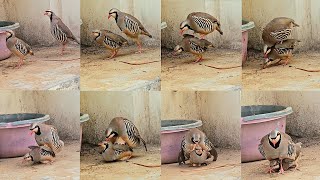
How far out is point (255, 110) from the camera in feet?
9.67

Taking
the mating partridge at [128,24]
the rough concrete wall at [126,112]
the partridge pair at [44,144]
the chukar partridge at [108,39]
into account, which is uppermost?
the mating partridge at [128,24]

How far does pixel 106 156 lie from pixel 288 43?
98 centimetres

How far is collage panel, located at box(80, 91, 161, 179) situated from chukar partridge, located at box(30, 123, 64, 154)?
0.40 ft

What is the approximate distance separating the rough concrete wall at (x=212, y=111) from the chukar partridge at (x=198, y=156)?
8 cm

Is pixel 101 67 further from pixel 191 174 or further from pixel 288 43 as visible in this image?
pixel 288 43

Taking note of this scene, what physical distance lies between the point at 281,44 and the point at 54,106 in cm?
108

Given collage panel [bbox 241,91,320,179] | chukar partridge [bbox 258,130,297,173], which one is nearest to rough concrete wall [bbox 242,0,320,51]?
collage panel [bbox 241,91,320,179]

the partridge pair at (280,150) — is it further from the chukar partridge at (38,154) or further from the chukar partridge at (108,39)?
the chukar partridge at (38,154)

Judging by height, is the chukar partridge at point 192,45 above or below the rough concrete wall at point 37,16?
below

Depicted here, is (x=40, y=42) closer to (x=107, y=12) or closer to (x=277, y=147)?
(x=107, y=12)

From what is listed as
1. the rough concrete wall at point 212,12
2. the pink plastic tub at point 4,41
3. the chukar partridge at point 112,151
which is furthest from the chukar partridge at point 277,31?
the pink plastic tub at point 4,41

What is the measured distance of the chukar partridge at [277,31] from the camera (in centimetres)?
291

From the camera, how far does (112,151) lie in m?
2.91

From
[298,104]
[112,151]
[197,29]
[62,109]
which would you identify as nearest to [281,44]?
[298,104]
